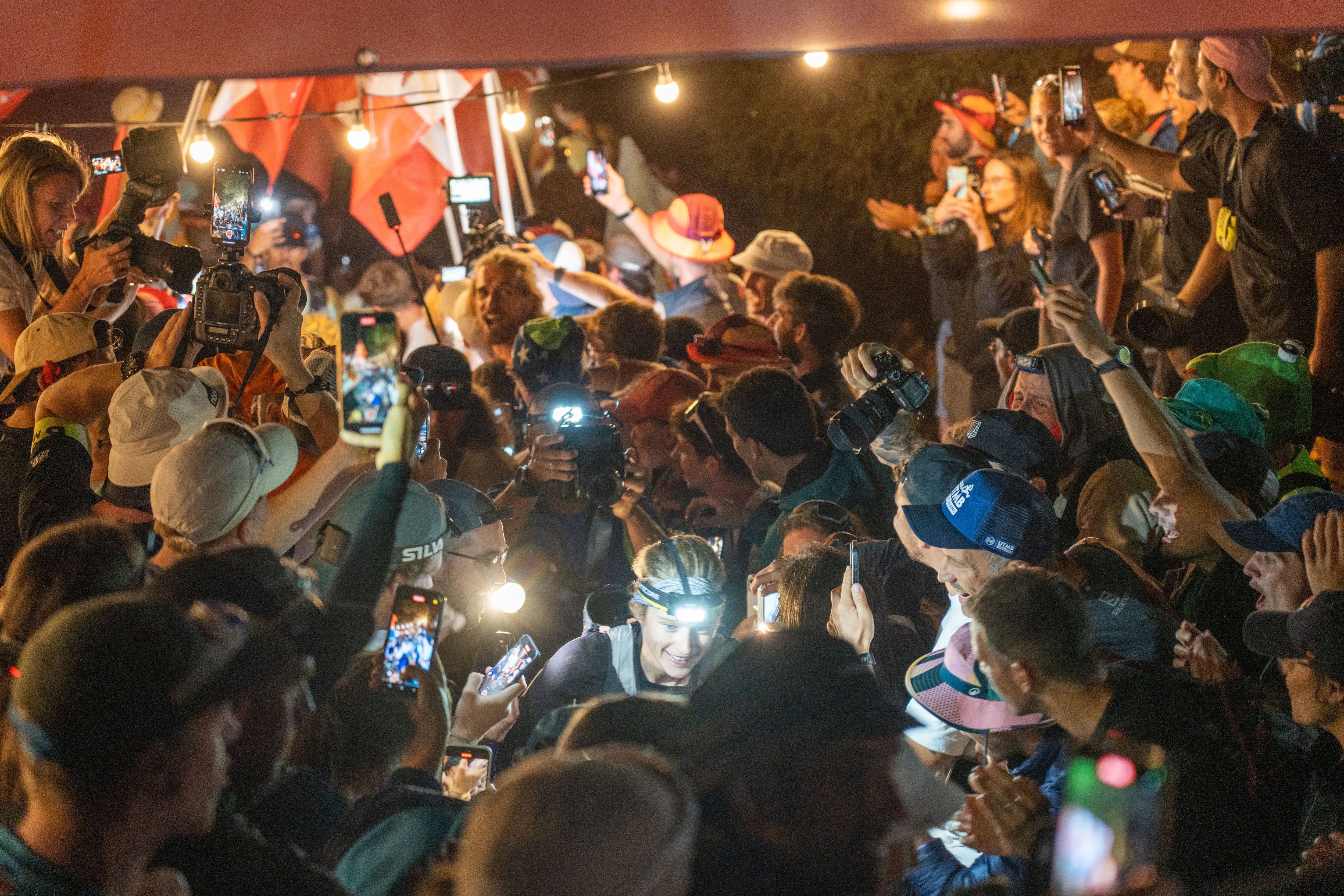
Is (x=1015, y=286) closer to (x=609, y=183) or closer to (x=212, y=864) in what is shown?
(x=609, y=183)

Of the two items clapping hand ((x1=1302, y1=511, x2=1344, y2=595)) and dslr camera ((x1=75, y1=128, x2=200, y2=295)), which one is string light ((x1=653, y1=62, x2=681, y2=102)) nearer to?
dslr camera ((x1=75, y1=128, x2=200, y2=295))

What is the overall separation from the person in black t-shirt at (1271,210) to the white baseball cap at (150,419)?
4.09 metres

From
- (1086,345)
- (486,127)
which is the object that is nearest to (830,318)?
(1086,345)

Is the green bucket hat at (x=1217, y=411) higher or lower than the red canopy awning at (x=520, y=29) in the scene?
lower

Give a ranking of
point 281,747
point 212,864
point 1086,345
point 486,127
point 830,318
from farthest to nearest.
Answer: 1. point 486,127
2. point 830,318
3. point 1086,345
4. point 281,747
5. point 212,864

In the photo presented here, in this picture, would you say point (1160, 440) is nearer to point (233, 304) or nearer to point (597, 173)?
point (233, 304)

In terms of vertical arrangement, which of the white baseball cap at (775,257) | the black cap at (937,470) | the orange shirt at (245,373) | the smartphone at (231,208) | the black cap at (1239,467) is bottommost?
the black cap at (1239,467)

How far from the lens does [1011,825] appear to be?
232 centimetres

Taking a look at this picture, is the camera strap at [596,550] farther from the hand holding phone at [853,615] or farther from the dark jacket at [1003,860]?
the dark jacket at [1003,860]

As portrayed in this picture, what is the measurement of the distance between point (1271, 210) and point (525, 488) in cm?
336

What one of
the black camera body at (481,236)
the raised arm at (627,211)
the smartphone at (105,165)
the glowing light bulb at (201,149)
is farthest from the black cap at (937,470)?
the glowing light bulb at (201,149)

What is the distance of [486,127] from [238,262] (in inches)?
290

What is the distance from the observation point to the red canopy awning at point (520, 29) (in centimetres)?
231

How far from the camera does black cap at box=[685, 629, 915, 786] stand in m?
1.72
